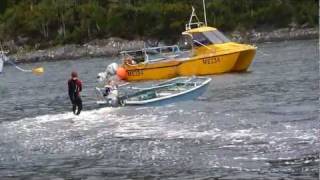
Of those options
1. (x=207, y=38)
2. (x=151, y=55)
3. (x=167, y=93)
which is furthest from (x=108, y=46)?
(x=167, y=93)

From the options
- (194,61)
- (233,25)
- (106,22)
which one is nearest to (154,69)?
(194,61)

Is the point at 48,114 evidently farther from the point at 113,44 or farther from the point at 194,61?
the point at 113,44

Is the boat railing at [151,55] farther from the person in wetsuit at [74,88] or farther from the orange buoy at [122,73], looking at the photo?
the person in wetsuit at [74,88]

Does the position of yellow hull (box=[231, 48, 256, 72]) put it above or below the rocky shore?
above

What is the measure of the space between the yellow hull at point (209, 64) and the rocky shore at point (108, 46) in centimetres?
4815

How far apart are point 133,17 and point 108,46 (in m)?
16.4

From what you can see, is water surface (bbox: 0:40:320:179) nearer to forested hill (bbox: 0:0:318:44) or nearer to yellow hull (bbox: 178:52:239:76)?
yellow hull (bbox: 178:52:239:76)

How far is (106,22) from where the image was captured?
398ft

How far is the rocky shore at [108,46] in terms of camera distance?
94.8m

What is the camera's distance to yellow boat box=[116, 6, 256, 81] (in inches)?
1690

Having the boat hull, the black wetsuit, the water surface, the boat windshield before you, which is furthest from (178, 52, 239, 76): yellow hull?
the black wetsuit

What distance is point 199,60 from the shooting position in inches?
1698

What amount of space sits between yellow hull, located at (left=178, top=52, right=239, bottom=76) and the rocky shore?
158 ft

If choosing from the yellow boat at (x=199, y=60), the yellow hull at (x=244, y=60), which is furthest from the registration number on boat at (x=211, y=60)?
the yellow hull at (x=244, y=60)
